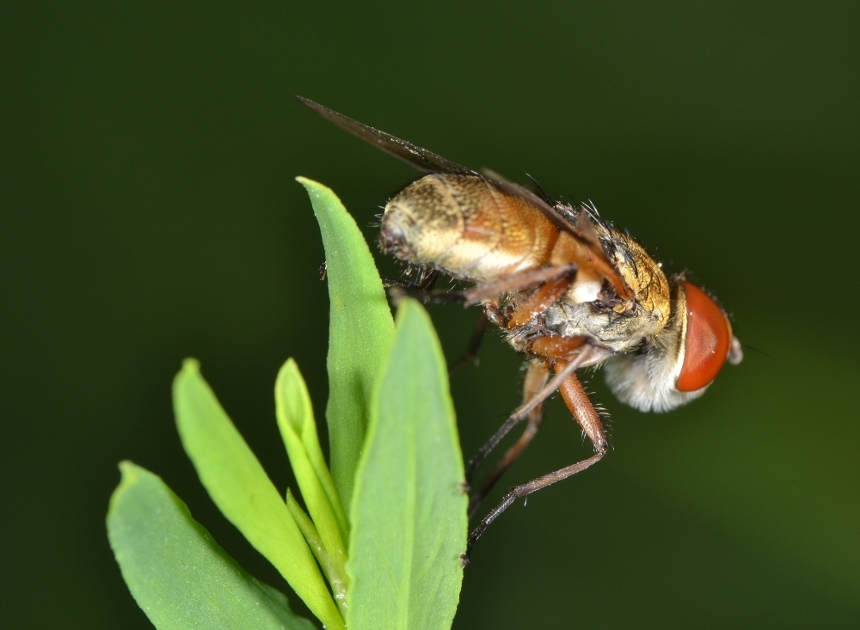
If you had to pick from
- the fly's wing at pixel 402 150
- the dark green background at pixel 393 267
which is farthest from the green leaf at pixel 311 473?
the dark green background at pixel 393 267

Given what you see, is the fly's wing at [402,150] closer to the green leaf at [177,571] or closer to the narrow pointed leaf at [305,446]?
the narrow pointed leaf at [305,446]

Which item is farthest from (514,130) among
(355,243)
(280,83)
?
(355,243)

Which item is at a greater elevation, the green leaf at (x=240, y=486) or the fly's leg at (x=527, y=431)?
the green leaf at (x=240, y=486)

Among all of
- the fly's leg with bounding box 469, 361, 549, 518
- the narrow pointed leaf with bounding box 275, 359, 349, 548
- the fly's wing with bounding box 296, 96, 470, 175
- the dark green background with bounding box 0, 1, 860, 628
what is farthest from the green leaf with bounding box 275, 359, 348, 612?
the dark green background with bounding box 0, 1, 860, 628

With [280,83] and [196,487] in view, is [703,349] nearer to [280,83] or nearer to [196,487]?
[196,487]

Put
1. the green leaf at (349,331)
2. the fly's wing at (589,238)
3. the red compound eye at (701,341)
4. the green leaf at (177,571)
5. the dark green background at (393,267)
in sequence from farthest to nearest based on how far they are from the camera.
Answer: the dark green background at (393,267) < the red compound eye at (701,341) < the fly's wing at (589,238) < the green leaf at (349,331) < the green leaf at (177,571)

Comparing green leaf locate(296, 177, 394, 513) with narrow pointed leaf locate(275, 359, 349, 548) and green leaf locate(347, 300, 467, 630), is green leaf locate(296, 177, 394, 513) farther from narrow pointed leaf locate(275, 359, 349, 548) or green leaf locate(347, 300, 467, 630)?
green leaf locate(347, 300, 467, 630)

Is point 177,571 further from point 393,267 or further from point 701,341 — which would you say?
point 393,267
